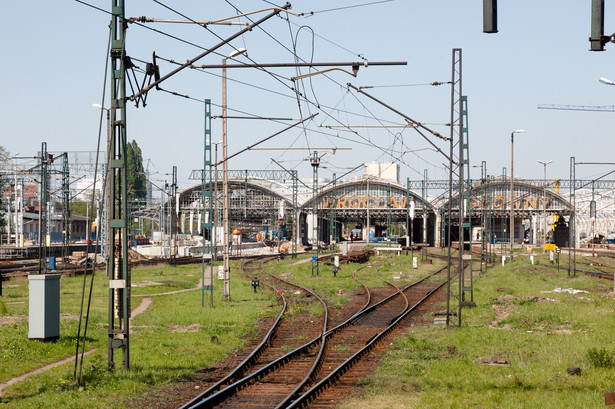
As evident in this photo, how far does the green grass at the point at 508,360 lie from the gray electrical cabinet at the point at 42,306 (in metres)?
9.12

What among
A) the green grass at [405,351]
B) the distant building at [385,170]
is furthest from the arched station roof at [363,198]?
the green grass at [405,351]

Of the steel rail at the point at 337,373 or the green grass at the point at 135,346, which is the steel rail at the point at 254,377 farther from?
the green grass at the point at 135,346

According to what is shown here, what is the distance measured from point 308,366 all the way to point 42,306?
757 cm

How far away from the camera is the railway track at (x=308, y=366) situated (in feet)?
44.9

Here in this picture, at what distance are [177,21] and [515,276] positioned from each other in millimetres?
34536

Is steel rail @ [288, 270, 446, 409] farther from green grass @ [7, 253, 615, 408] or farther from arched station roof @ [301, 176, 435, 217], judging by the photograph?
arched station roof @ [301, 176, 435, 217]

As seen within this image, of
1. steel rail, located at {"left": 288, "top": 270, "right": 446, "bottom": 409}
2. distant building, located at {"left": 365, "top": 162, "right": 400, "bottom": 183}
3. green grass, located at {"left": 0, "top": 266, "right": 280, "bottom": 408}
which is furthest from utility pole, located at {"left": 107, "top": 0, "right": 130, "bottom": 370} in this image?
distant building, located at {"left": 365, "top": 162, "right": 400, "bottom": 183}

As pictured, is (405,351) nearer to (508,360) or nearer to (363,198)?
(508,360)

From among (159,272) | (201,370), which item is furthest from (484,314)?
(159,272)

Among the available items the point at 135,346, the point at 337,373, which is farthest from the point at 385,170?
the point at 337,373

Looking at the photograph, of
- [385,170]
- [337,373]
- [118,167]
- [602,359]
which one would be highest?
[385,170]

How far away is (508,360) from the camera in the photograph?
57.1 ft

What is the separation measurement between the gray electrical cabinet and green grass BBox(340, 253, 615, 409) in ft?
29.9

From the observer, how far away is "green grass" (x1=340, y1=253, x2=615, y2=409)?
535 inches
